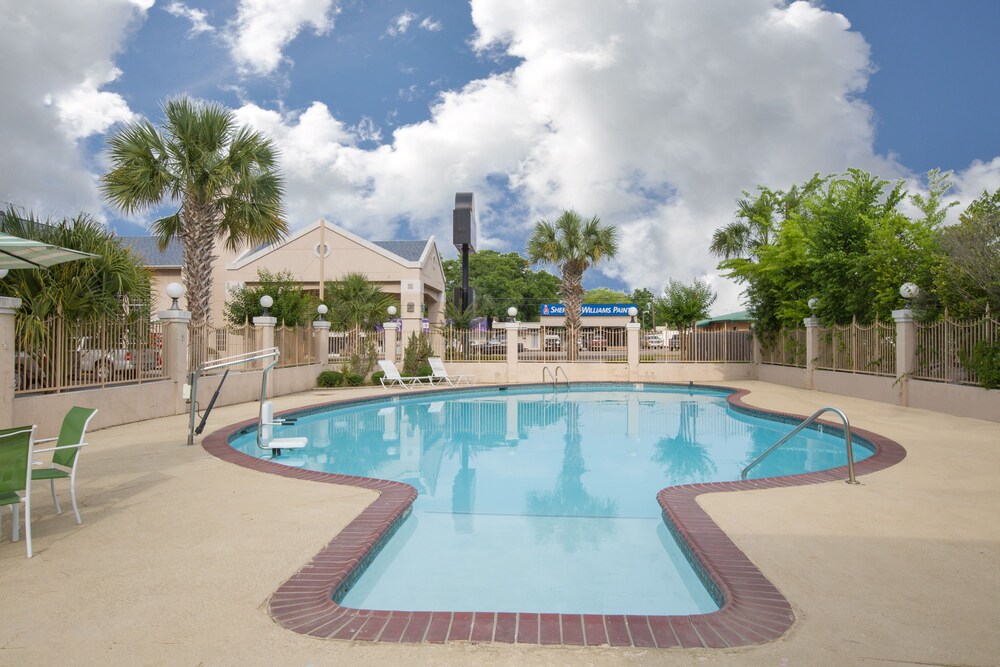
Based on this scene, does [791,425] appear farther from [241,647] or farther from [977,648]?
[241,647]

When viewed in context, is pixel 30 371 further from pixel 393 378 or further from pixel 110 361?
pixel 393 378

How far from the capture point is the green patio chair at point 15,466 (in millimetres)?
4027

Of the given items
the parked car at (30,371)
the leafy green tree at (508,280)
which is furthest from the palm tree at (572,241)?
the leafy green tree at (508,280)

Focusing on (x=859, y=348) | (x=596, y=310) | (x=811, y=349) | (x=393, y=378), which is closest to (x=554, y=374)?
(x=393, y=378)

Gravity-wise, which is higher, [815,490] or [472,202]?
[472,202]

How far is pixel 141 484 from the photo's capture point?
20.7 ft

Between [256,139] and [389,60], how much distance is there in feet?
17.8

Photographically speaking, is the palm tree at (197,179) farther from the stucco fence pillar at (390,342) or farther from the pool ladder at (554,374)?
the pool ladder at (554,374)

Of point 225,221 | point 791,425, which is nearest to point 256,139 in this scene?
point 225,221

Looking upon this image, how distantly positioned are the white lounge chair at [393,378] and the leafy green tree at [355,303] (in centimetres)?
315

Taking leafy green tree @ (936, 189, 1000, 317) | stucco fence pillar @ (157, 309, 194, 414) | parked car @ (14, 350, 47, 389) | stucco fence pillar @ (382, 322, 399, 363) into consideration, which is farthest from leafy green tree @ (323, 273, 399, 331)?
leafy green tree @ (936, 189, 1000, 317)

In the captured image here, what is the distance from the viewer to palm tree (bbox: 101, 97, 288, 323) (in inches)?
556

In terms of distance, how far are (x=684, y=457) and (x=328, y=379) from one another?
42.2ft

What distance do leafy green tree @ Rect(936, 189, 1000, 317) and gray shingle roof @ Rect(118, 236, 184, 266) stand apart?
99.6 ft
